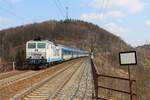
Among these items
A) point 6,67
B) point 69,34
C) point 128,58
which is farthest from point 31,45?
point 69,34

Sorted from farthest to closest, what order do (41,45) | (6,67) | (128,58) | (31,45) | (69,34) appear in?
(69,34)
(31,45)
(41,45)
(6,67)
(128,58)

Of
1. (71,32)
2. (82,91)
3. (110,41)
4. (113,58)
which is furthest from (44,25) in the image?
(82,91)

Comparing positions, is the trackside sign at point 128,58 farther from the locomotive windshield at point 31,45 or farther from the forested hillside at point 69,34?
the forested hillside at point 69,34

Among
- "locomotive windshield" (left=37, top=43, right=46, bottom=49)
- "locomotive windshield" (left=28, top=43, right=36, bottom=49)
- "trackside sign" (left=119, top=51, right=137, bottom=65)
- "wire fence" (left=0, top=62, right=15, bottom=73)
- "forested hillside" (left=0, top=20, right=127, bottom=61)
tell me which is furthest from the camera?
"forested hillside" (left=0, top=20, right=127, bottom=61)

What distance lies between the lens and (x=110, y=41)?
18538cm

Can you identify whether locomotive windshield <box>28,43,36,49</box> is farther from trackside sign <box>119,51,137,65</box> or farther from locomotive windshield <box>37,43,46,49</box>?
trackside sign <box>119,51,137,65</box>

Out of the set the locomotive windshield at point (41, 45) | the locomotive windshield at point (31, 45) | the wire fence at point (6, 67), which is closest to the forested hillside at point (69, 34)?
the locomotive windshield at point (31, 45)

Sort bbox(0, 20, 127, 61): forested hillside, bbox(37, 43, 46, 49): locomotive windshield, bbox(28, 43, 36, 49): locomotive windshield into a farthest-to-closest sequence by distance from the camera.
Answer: bbox(0, 20, 127, 61): forested hillside, bbox(28, 43, 36, 49): locomotive windshield, bbox(37, 43, 46, 49): locomotive windshield

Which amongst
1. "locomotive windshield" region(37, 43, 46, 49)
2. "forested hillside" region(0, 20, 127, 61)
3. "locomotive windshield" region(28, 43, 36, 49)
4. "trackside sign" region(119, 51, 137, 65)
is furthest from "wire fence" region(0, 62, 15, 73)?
"forested hillside" region(0, 20, 127, 61)

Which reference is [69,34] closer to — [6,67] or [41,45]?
[41,45]

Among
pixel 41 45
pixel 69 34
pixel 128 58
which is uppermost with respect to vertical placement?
pixel 69 34

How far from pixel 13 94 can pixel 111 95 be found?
4.82 meters

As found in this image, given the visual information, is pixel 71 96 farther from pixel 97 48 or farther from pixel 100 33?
pixel 100 33

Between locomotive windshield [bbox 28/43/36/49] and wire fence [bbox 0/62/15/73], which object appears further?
locomotive windshield [bbox 28/43/36/49]
